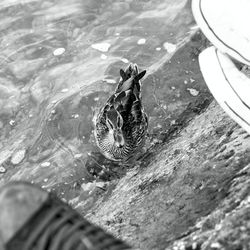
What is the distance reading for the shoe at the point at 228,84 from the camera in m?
3.64

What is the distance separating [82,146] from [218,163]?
83.6 inches

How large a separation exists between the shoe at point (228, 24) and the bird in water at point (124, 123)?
1.04 metres

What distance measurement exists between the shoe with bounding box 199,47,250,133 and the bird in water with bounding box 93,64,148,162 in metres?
0.88

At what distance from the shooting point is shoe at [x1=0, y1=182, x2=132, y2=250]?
2.46 meters

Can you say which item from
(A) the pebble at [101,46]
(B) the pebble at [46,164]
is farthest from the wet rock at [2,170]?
(A) the pebble at [101,46]

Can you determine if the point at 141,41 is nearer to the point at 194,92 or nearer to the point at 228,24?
the point at 194,92

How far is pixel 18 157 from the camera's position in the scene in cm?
513

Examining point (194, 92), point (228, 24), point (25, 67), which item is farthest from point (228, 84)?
point (25, 67)

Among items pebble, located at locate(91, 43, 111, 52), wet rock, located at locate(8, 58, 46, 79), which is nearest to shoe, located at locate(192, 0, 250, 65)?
pebble, located at locate(91, 43, 111, 52)

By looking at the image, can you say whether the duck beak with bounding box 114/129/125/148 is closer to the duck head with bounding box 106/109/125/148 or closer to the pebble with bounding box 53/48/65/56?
the duck head with bounding box 106/109/125/148

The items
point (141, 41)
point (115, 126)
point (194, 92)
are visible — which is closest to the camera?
point (115, 126)

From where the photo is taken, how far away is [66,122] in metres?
5.40

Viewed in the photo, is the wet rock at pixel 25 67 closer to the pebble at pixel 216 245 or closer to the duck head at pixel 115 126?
the duck head at pixel 115 126

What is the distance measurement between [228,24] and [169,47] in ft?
7.20
